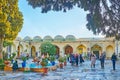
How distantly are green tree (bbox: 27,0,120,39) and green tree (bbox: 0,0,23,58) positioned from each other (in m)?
19.8

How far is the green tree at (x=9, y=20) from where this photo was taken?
3228 cm

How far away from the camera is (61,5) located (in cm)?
1247

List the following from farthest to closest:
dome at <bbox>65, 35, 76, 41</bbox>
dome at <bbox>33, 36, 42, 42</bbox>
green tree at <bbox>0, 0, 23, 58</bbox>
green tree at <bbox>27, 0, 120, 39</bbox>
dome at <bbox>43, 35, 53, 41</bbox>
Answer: dome at <bbox>33, 36, 42, 42</bbox> → dome at <bbox>43, 35, 53, 41</bbox> → dome at <bbox>65, 35, 76, 41</bbox> → green tree at <bbox>0, 0, 23, 58</bbox> → green tree at <bbox>27, 0, 120, 39</bbox>

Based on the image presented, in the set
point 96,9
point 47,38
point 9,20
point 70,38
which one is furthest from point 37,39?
point 96,9

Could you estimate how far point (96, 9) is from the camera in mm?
12523

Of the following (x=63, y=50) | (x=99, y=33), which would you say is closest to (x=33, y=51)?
(x=63, y=50)

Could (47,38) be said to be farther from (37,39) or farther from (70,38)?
(70,38)

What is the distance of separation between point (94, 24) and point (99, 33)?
1.73 feet

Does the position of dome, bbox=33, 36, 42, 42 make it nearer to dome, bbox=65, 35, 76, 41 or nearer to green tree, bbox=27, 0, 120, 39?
dome, bbox=65, 35, 76, 41

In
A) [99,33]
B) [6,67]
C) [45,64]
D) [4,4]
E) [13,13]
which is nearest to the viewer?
[99,33]

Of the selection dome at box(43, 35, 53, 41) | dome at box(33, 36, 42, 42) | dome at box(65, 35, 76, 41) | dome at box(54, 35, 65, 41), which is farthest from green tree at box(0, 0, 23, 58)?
dome at box(33, 36, 42, 42)

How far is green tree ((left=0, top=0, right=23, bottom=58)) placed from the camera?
32.3 m

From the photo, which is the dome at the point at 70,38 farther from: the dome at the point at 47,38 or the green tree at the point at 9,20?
the green tree at the point at 9,20

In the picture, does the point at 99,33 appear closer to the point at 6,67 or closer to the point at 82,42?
the point at 6,67
